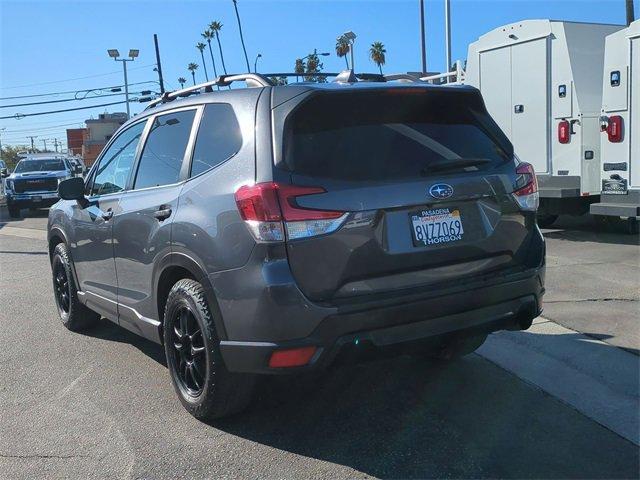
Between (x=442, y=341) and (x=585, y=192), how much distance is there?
7438mm

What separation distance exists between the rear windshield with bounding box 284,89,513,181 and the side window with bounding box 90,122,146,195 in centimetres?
195

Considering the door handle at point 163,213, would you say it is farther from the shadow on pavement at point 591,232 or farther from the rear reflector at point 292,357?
the shadow on pavement at point 591,232

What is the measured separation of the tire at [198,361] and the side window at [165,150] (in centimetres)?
82

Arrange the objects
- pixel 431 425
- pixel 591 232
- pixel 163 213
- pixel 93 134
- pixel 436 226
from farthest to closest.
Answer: pixel 93 134 → pixel 591 232 → pixel 163 213 → pixel 431 425 → pixel 436 226

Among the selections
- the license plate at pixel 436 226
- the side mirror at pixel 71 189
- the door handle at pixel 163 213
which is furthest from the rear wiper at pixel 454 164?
the side mirror at pixel 71 189

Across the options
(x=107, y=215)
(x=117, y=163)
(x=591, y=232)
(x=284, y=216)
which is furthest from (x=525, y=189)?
(x=591, y=232)

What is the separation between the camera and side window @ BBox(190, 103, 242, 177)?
12.0 ft

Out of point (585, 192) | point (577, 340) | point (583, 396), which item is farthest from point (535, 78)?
point (583, 396)

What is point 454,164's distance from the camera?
3648 mm

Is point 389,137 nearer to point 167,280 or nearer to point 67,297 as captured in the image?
point 167,280

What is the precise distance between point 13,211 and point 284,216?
2054cm

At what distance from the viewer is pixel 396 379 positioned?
451 centimetres

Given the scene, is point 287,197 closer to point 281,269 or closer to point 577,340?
point 281,269

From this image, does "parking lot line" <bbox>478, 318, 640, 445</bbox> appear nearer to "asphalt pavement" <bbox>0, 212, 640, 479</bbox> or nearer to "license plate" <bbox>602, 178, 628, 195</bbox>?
"asphalt pavement" <bbox>0, 212, 640, 479</bbox>
